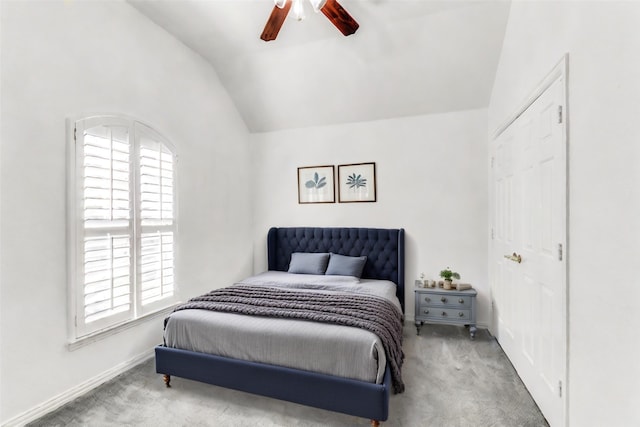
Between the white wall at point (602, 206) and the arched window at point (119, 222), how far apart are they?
10.4 feet

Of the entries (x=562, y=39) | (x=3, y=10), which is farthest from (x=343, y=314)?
(x=3, y=10)

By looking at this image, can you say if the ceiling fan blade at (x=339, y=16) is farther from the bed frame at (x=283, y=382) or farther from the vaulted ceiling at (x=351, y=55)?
the bed frame at (x=283, y=382)

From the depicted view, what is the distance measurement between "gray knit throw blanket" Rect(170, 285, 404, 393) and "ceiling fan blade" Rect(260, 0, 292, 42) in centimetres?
218

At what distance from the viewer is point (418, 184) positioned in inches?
152

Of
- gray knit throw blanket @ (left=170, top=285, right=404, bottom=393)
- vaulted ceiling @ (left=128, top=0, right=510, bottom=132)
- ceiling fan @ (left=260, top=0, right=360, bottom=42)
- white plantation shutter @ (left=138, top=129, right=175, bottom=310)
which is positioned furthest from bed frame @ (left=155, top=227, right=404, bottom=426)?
vaulted ceiling @ (left=128, top=0, right=510, bottom=132)

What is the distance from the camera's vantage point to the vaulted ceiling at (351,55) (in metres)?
2.82

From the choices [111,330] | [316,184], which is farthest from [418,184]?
[111,330]

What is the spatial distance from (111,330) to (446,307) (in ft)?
10.7

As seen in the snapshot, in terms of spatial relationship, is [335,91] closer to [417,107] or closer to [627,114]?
[417,107]

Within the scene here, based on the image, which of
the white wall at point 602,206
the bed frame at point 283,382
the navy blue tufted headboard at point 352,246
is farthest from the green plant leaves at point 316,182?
the white wall at point 602,206

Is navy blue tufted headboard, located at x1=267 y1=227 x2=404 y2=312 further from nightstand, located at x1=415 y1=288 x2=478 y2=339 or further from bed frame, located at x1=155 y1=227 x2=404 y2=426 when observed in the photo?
bed frame, located at x1=155 y1=227 x2=404 y2=426

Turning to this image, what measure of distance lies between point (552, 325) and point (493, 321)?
1.62 m

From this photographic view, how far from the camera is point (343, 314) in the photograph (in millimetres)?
2326

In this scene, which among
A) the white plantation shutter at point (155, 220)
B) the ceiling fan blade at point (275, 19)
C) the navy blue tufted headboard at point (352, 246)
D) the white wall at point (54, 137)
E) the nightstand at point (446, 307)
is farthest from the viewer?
the navy blue tufted headboard at point (352, 246)
